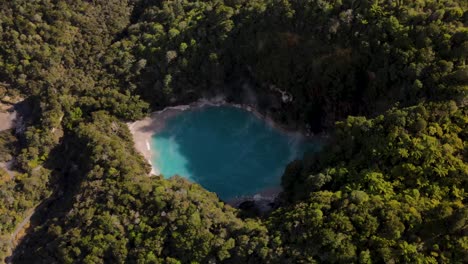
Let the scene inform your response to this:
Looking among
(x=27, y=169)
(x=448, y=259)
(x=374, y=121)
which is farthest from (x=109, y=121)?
(x=448, y=259)

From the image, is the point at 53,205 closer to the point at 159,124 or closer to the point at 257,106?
the point at 159,124

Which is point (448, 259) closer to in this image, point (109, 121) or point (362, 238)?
point (362, 238)

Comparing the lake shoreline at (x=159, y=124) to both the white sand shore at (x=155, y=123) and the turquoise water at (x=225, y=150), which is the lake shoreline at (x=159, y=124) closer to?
the white sand shore at (x=155, y=123)

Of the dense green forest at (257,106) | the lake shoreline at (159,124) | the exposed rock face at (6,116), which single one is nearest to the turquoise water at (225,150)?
the lake shoreline at (159,124)

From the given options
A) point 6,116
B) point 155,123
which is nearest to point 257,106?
point 155,123

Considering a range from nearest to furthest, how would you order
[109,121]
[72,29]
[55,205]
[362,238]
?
[362,238] → [55,205] → [109,121] → [72,29]

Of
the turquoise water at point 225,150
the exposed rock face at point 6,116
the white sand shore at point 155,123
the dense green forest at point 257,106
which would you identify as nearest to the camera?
the dense green forest at point 257,106

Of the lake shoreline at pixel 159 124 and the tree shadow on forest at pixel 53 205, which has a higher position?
the lake shoreline at pixel 159 124
